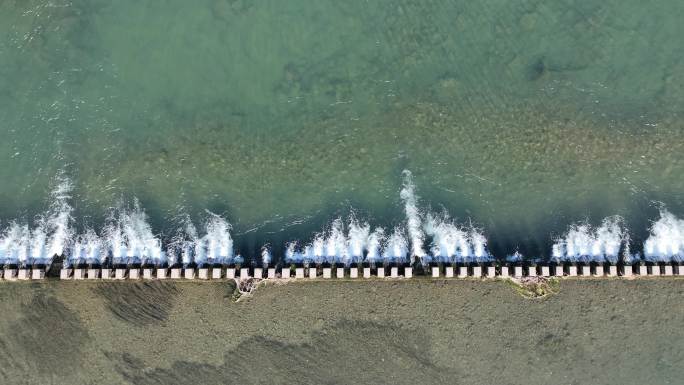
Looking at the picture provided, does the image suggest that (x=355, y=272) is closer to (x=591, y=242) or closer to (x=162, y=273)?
(x=162, y=273)

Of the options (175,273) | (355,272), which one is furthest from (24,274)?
(355,272)

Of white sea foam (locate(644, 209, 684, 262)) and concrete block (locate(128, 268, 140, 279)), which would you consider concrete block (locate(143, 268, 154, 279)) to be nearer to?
concrete block (locate(128, 268, 140, 279))

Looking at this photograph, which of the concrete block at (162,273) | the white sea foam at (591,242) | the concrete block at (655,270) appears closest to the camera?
the concrete block at (655,270)

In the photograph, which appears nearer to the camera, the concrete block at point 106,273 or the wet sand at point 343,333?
the concrete block at point 106,273

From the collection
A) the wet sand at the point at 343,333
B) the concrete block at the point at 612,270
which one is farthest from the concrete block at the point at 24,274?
the concrete block at the point at 612,270

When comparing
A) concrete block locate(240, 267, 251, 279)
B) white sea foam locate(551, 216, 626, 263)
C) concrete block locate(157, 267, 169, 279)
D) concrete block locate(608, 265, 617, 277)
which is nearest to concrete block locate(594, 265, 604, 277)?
concrete block locate(608, 265, 617, 277)

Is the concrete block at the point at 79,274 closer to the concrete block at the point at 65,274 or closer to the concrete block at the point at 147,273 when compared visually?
the concrete block at the point at 65,274

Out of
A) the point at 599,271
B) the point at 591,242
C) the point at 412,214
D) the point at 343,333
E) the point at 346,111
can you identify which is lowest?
the point at 343,333
